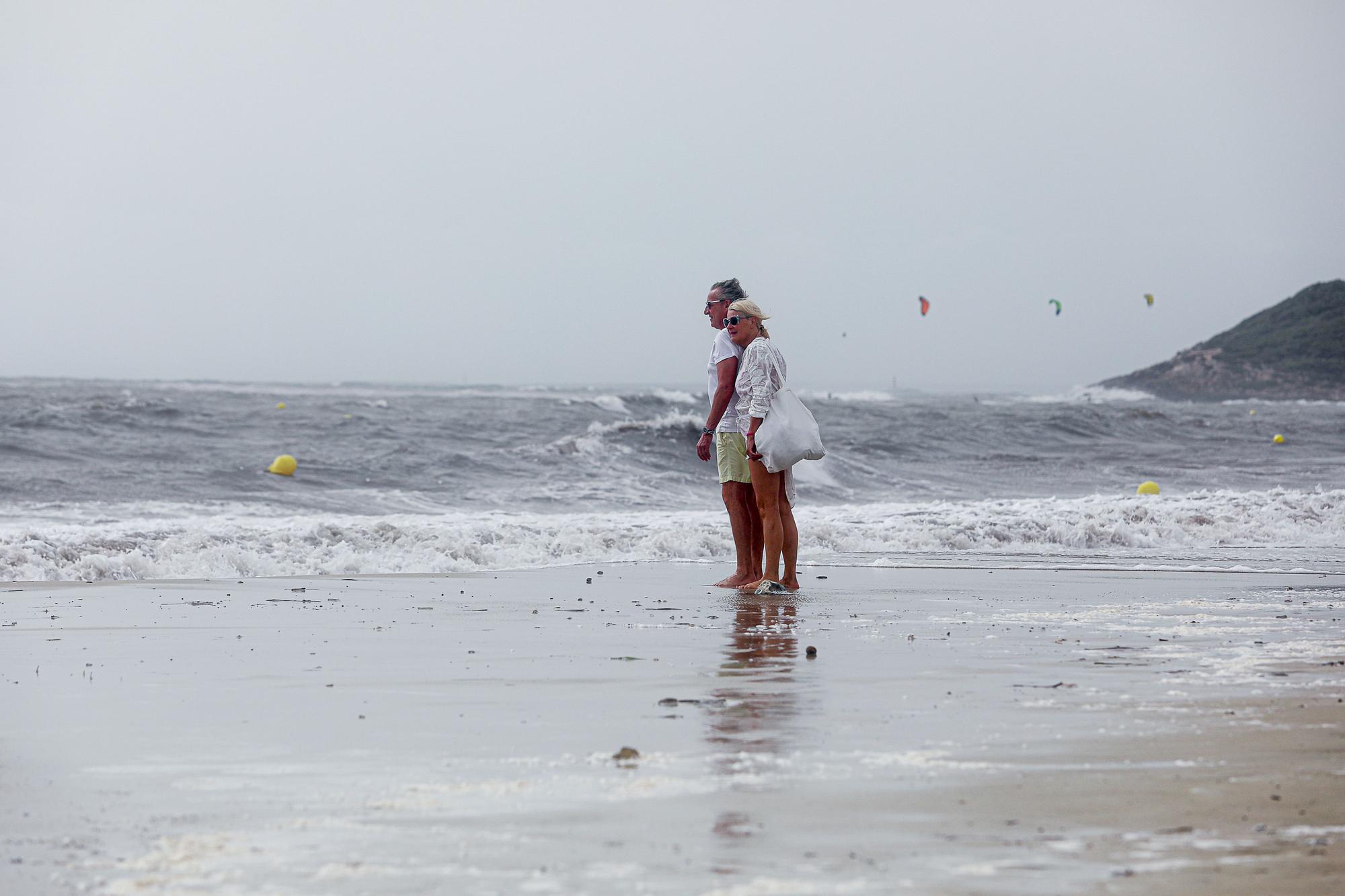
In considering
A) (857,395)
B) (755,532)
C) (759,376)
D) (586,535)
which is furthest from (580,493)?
(857,395)

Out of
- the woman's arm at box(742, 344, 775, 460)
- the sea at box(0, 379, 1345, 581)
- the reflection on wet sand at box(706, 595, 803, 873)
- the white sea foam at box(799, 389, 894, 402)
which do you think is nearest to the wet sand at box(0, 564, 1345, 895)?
the reflection on wet sand at box(706, 595, 803, 873)

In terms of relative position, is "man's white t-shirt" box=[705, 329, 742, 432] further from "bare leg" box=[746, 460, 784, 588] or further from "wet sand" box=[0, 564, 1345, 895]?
"wet sand" box=[0, 564, 1345, 895]

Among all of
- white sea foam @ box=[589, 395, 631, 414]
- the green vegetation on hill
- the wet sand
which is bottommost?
the wet sand

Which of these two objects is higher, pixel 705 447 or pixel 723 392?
pixel 723 392

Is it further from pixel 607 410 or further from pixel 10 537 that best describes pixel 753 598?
pixel 607 410

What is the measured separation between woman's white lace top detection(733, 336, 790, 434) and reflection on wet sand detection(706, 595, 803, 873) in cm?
138

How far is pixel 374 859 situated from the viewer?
2348mm

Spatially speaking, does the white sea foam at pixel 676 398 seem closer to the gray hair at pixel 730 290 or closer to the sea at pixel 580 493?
the sea at pixel 580 493

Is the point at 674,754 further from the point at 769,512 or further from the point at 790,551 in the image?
the point at 790,551

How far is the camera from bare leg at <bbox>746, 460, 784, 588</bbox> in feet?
23.9

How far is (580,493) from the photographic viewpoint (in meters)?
15.9

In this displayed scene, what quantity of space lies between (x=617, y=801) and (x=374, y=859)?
1.92 feet

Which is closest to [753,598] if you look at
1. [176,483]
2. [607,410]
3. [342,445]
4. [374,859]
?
[374,859]

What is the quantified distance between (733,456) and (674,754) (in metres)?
4.54
